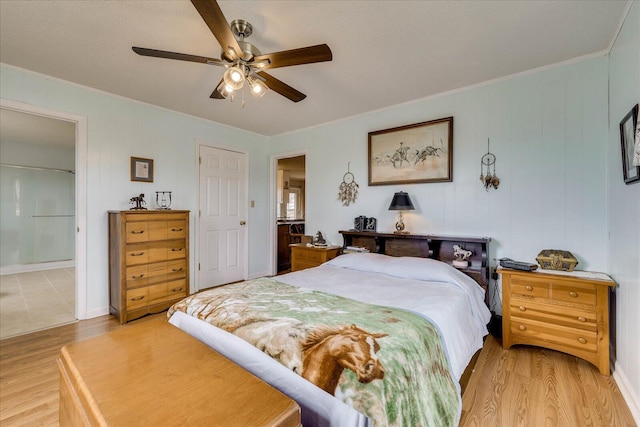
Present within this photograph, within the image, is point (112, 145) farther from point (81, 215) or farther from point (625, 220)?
point (625, 220)

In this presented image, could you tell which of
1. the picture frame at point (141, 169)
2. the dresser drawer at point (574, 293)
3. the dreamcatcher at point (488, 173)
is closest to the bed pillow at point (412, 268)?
the dresser drawer at point (574, 293)

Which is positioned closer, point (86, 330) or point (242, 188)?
point (86, 330)

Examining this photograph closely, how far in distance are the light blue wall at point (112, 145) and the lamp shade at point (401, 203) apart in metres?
2.73

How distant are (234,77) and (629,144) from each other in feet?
8.37

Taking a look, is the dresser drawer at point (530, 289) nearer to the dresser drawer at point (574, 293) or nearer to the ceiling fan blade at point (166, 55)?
the dresser drawer at point (574, 293)

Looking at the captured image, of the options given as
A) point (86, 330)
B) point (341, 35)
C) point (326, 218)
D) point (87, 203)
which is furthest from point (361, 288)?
point (87, 203)

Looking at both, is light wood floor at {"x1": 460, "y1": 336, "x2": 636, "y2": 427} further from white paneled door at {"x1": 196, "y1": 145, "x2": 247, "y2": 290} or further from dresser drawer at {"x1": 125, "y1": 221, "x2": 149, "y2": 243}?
white paneled door at {"x1": 196, "y1": 145, "x2": 247, "y2": 290}

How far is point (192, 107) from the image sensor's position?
3.55m

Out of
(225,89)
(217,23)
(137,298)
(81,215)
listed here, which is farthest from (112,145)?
(217,23)

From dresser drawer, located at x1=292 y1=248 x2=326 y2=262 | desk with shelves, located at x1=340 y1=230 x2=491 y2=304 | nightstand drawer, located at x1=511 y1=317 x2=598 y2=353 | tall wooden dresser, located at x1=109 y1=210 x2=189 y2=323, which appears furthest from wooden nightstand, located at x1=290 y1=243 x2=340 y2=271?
nightstand drawer, located at x1=511 y1=317 x2=598 y2=353

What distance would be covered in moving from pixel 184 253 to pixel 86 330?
3.70 ft

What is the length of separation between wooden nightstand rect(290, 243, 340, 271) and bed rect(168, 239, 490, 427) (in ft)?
4.78

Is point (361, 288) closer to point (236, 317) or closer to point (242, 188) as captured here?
point (236, 317)

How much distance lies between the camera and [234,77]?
172 centimetres
